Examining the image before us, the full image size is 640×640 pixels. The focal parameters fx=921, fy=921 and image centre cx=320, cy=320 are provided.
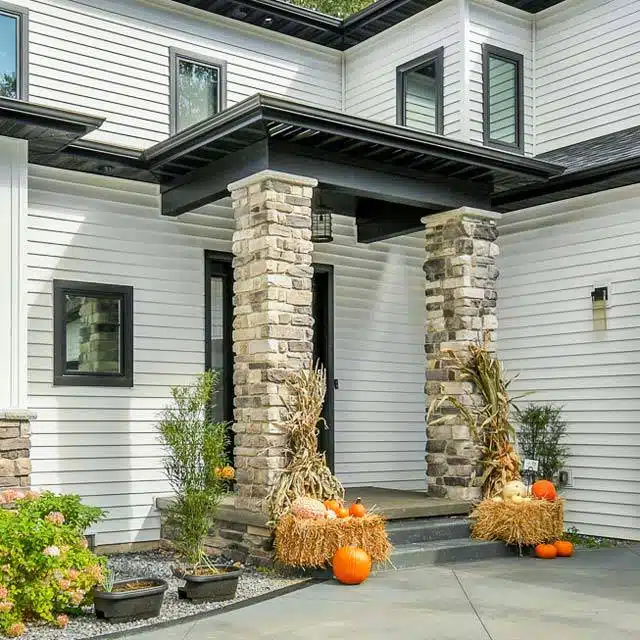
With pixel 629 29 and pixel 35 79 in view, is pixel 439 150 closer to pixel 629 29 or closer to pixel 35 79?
pixel 629 29

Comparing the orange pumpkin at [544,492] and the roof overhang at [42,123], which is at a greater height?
the roof overhang at [42,123]

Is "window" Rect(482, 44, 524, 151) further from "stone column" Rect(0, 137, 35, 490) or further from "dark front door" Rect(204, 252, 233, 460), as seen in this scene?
"stone column" Rect(0, 137, 35, 490)

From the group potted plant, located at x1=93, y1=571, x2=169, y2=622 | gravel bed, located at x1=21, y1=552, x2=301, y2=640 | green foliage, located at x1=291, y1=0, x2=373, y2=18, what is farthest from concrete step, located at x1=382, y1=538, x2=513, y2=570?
green foliage, located at x1=291, y1=0, x2=373, y2=18

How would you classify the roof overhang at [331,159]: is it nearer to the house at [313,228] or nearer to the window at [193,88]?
the house at [313,228]

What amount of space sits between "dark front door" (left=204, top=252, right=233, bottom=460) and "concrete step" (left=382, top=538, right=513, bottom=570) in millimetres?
2734

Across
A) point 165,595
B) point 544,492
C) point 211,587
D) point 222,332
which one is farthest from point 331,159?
point 165,595

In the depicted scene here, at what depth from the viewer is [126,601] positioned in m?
5.73

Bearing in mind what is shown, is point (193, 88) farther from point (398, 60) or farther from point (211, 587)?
point (211, 587)

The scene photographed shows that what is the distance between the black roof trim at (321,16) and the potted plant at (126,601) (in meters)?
6.52

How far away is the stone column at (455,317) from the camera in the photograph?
871 centimetres

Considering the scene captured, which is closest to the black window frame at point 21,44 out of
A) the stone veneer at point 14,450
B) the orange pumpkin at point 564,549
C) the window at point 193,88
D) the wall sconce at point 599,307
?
the window at point 193,88

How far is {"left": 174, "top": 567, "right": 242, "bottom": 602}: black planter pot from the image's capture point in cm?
627

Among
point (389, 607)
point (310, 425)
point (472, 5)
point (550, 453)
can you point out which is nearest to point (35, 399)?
point (310, 425)

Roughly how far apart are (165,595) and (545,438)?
4.72 meters
